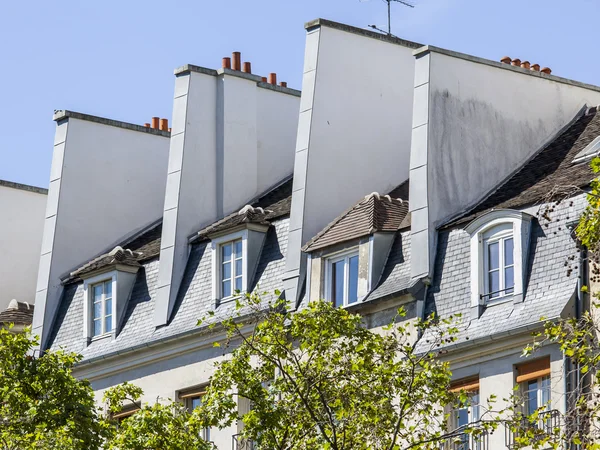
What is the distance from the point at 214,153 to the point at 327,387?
16079 mm

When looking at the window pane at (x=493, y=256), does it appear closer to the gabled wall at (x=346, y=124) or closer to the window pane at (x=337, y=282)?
the window pane at (x=337, y=282)

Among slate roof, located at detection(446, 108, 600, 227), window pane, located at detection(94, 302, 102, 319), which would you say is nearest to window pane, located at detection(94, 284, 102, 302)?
window pane, located at detection(94, 302, 102, 319)

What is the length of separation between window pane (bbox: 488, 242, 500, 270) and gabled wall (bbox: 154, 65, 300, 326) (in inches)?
364

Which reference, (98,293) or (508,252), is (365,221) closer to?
(508,252)

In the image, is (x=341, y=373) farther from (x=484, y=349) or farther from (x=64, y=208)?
(x=64, y=208)

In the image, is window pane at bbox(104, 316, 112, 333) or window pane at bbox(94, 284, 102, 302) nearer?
window pane at bbox(104, 316, 112, 333)

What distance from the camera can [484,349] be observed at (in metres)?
36.0

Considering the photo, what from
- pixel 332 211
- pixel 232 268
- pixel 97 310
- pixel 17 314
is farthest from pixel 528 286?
pixel 17 314

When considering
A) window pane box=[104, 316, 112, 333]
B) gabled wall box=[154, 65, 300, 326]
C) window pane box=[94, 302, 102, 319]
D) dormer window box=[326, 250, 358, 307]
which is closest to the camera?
dormer window box=[326, 250, 358, 307]

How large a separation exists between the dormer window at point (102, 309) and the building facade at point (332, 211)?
40 mm

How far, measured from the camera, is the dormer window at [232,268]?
42.7 m

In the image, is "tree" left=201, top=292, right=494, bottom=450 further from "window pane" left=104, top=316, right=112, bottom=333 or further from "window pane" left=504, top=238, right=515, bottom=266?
"window pane" left=104, top=316, right=112, bottom=333

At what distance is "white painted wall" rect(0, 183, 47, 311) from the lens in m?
52.0

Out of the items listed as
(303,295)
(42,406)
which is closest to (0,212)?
(303,295)
